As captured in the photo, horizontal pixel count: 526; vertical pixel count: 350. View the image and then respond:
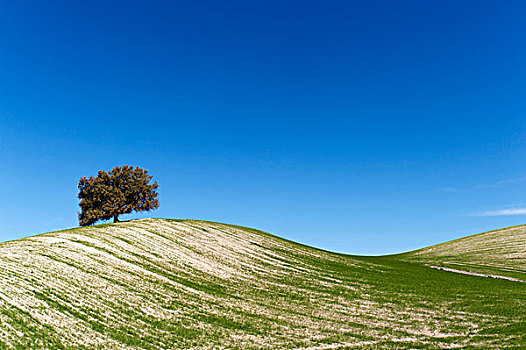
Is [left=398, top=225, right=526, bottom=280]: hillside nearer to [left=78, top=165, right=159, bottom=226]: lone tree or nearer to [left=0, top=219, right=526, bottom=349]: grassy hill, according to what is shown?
[left=0, top=219, right=526, bottom=349]: grassy hill

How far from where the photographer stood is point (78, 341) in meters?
20.3

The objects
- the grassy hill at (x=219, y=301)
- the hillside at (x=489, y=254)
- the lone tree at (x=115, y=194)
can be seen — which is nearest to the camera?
the grassy hill at (x=219, y=301)

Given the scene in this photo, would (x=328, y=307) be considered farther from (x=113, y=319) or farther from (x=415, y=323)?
(x=113, y=319)

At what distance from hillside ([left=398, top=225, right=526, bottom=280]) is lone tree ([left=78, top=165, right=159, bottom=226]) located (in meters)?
58.6

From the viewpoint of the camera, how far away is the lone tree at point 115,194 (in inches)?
2714

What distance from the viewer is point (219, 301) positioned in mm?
31156

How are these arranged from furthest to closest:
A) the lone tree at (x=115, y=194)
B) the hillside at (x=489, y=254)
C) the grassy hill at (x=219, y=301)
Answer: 1. the lone tree at (x=115, y=194)
2. the hillside at (x=489, y=254)
3. the grassy hill at (x=219, y=301)

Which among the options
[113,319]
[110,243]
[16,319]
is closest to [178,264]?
[110,243]

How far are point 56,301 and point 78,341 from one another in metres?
5.68

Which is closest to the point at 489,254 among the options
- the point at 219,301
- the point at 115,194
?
the point at 219,301

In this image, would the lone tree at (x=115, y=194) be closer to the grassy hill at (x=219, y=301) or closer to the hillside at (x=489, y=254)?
the grassy hill at (x=219, y=301)

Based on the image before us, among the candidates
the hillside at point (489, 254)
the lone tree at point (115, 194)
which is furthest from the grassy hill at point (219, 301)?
the lone tree at point (115, 194)

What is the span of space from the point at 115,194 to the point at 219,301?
46.8 meters

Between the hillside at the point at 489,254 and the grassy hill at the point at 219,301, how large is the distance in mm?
9824
